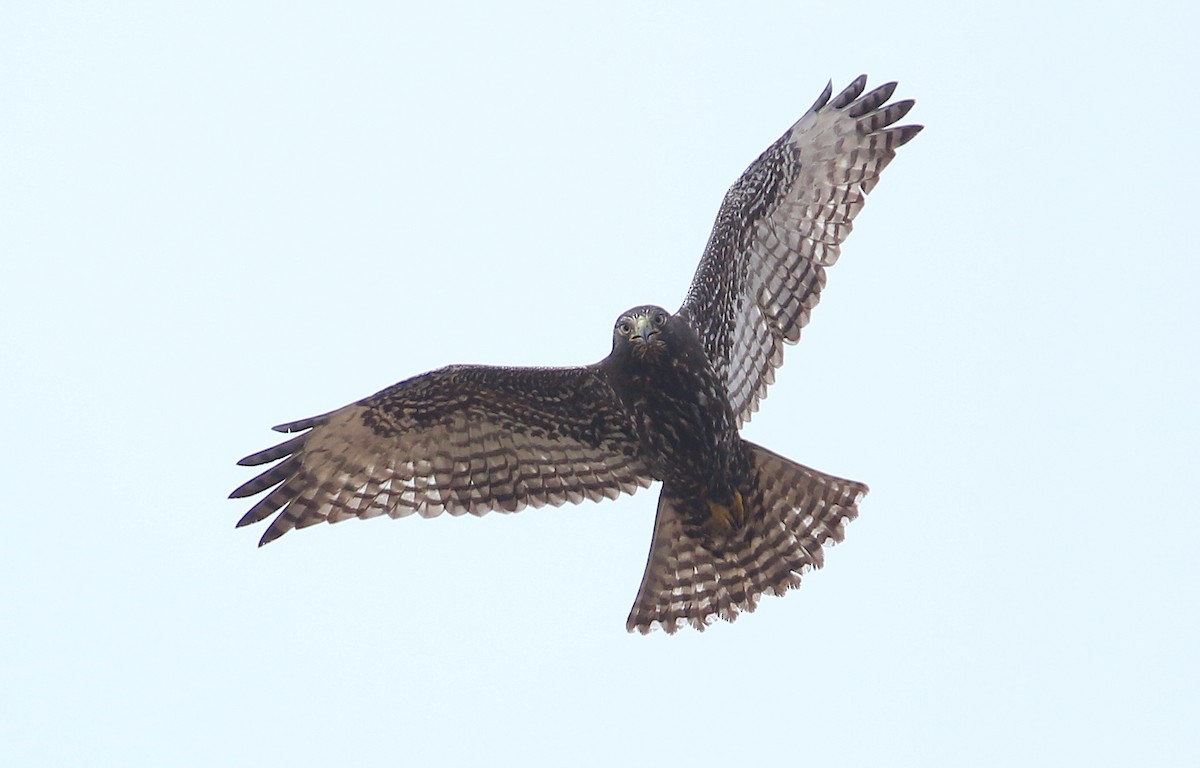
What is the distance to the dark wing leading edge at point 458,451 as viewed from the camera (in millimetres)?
10078

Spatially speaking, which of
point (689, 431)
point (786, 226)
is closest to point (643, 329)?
point (689, 431)

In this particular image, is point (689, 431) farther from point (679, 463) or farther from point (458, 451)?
point (458, 451)

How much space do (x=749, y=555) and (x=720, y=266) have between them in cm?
188

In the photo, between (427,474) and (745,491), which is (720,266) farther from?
(427,474)

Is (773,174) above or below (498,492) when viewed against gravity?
above

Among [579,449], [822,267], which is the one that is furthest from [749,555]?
[822,267]

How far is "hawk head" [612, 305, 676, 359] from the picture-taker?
364 inches

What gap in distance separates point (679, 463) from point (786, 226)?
1.75 metres

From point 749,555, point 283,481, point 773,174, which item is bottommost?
point 749,555

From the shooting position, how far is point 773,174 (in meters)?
10.4

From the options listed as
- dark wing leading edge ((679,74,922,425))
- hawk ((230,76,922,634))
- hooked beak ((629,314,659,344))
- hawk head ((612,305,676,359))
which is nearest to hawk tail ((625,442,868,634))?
hawk ((230,76,922,634))

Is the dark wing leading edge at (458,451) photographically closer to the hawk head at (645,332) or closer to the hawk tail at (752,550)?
the hawk tail at (752,550)

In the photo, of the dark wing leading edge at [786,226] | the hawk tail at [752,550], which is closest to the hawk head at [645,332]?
the dark wing leading edge at [786,226]

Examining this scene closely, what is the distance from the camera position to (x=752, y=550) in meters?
10.2
